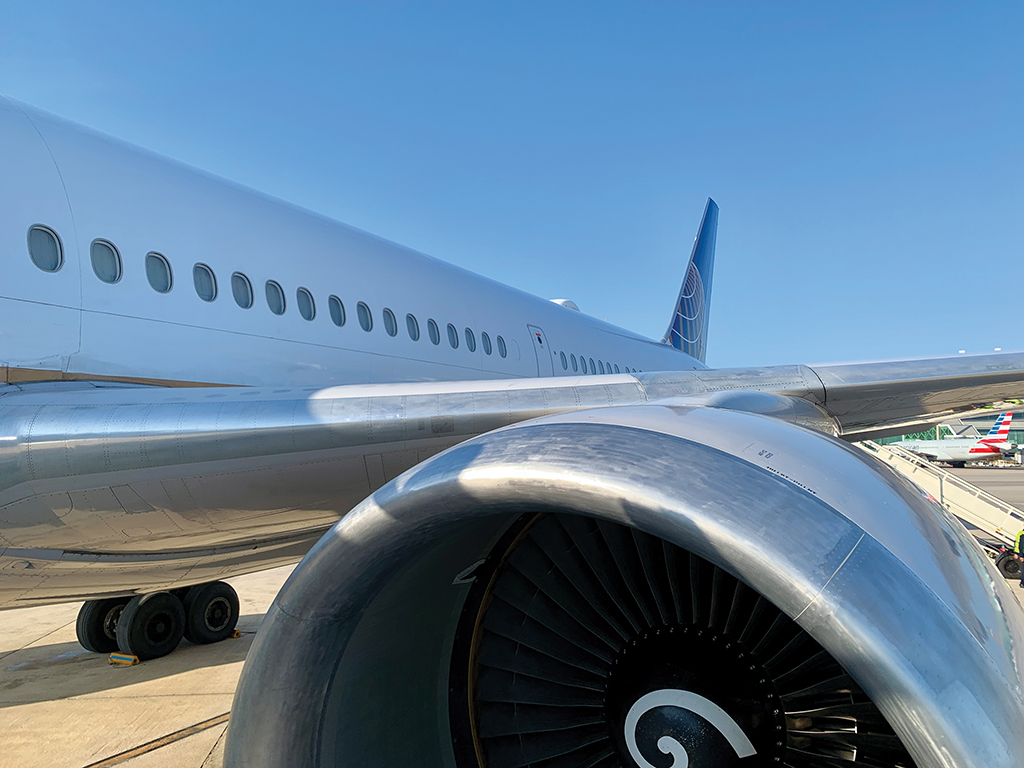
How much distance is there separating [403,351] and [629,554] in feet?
12.6

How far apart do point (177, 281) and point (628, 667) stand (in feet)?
9.95

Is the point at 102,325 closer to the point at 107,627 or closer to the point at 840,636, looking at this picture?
the point at 840,636

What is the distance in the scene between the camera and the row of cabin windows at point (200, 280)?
308 centimetres

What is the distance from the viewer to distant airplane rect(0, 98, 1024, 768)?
3.71 feet

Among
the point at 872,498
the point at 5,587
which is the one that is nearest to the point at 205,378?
the point at 5,587

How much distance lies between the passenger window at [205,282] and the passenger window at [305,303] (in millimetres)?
636

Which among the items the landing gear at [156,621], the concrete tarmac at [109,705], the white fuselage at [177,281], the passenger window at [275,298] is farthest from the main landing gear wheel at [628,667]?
the landing gear at [156,621]

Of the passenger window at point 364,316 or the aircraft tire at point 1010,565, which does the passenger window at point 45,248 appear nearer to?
the passenger window at point 364,316

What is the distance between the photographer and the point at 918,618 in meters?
1.05

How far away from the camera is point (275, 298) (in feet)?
14.0

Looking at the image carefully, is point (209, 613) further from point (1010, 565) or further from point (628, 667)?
point (1010, 565)

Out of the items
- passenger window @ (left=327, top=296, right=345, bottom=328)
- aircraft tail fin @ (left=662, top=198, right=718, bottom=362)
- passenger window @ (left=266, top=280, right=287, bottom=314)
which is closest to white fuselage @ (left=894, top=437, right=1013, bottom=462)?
aircraft tail fin @ (left=662, top=198, right=718, bottom=362)

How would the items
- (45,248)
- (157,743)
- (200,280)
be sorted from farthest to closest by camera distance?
(157,743) → (200,280) → (45,248)

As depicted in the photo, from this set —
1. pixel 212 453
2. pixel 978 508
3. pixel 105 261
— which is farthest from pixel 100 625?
pixel 978 508
